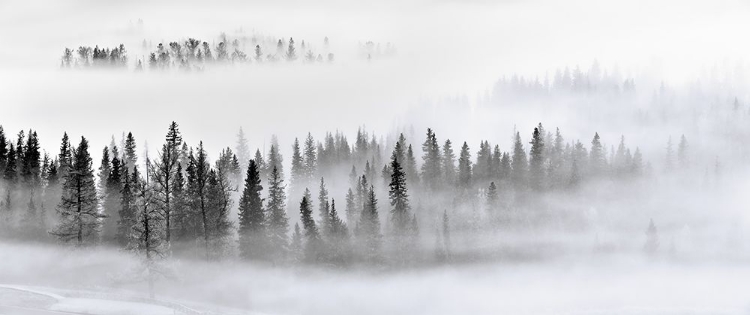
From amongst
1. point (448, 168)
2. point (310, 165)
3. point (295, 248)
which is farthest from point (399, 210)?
point (310, 165)

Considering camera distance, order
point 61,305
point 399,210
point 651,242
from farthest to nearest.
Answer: point 651,242
point 399,210
point 61,305

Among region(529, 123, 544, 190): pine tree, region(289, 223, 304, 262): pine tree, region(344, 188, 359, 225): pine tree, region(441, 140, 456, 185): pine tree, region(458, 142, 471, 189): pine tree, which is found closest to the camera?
region(289, 223, 304, 262): pine tree

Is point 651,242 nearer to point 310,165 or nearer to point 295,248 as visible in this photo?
point 310,165

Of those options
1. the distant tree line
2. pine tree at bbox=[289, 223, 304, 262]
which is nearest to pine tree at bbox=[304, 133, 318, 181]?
the distant tree line

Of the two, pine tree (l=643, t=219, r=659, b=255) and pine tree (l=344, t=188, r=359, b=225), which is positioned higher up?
pine tree (l=344, t=188, r=359, b=225)

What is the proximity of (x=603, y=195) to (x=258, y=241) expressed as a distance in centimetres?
9131

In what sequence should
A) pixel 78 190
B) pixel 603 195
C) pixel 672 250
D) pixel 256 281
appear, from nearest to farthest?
pixel 78 190 → pixel 256 281 → pixel 672 250 → pixel 603 195

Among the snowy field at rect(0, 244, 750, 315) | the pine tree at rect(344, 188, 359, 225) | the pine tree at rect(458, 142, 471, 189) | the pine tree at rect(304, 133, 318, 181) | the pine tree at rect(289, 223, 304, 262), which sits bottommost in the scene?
the snowy field at rect(0, 244, 750, 315)

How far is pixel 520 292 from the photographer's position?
111 metres

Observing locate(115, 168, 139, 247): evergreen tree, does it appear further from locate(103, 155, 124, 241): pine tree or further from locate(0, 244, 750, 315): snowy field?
locate(0, 244, 750, 315): snowy field

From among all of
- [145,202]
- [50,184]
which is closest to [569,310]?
[145,202]

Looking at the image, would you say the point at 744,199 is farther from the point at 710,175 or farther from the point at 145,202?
the point at 145,202

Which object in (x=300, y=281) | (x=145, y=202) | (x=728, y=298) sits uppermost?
(x=145, y=202)

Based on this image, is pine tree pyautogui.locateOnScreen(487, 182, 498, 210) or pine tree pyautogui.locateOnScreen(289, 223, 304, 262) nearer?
pine tree pyautogui.locateOnScreen(289, 223, 304, 262)
